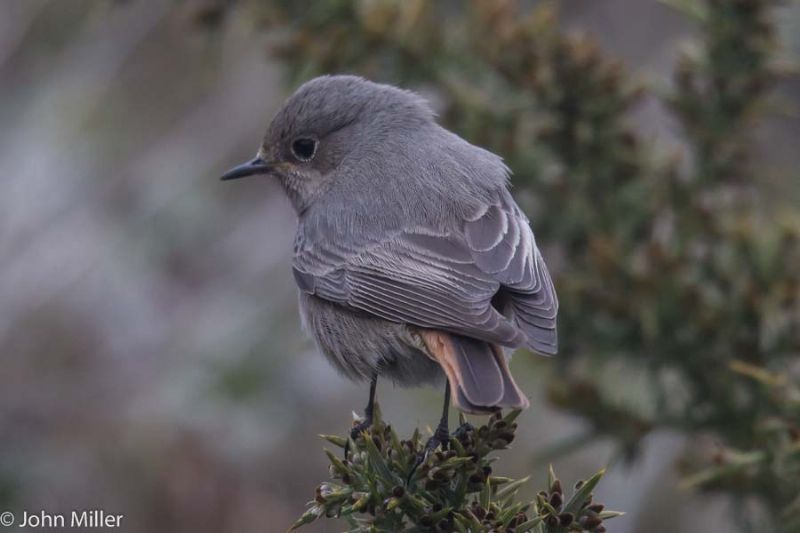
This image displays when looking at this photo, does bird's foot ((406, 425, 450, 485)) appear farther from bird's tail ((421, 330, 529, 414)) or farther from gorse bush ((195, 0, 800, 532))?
gorse bush ((195, 0, 800, 532))

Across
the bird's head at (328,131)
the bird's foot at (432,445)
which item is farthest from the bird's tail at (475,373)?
the bird's head at (328,131)

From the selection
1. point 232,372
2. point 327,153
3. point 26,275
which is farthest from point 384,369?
point 26,275

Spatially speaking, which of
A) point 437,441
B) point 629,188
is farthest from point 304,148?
point 437,441

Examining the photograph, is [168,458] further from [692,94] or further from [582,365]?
[692,94]

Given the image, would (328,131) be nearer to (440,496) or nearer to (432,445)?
(432,445)

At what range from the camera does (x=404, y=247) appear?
3.62 meters

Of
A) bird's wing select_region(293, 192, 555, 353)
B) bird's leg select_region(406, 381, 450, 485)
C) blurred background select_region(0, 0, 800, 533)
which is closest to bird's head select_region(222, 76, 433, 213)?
blurred background select_region(0, 0, 800, 533)

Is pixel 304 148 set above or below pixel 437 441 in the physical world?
above

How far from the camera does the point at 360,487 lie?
2.29m

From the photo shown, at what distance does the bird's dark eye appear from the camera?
14.3ft

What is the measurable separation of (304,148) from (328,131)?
0.39 ft

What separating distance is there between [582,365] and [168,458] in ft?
8.08

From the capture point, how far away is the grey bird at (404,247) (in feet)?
10.00

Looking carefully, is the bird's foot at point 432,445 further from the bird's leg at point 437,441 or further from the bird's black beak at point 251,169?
the bird's black beak at point 251,169
